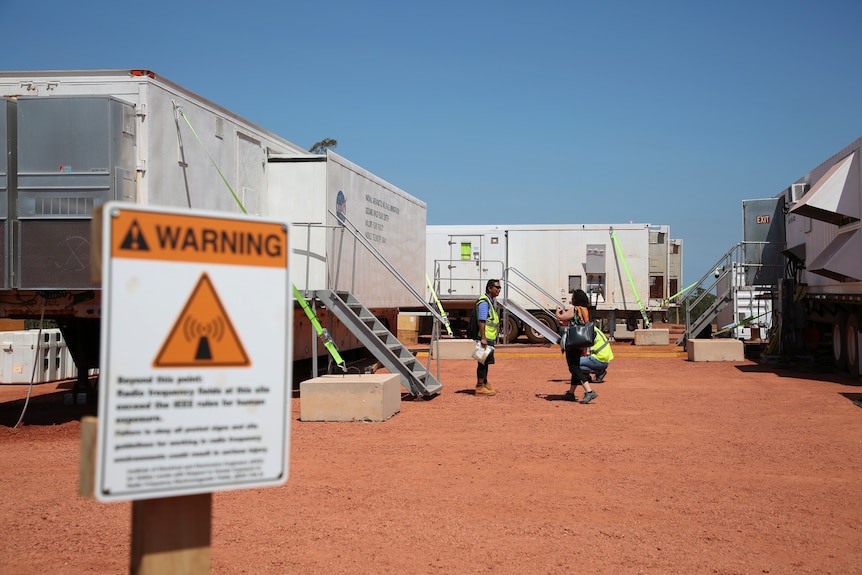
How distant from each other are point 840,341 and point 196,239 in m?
16.5

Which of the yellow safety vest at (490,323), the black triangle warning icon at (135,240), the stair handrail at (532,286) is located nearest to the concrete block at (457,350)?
the stair handrail at (532,286)

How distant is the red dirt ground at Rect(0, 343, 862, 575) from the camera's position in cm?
520

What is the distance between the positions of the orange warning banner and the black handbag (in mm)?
9816

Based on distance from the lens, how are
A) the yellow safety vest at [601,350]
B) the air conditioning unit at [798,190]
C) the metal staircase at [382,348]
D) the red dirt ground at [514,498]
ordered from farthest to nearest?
the air conditioning unit at [798,190] → the yellow safety vest at [601,350] → the metal staircase at [382,348] → the red dirt ground at [514,498]

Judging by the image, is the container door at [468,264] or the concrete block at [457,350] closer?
the concrete block at [457,350]

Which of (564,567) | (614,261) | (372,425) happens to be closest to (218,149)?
(372,425)

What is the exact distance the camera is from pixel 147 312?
7.82 feet

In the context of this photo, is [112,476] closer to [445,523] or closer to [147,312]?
[147,312]

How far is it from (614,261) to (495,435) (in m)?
18.2

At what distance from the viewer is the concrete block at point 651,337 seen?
995 inches

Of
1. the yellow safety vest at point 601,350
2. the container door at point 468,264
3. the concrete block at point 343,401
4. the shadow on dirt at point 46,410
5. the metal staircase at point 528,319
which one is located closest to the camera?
the concrete block at point 343,401

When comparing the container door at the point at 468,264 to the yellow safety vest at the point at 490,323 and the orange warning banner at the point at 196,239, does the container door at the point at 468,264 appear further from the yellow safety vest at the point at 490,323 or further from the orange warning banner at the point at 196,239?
the orange warning banner at the point at 196,239

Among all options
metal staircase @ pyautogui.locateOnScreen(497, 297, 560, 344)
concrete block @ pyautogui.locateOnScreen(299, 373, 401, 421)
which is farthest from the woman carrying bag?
metal staircase @ pyautogui.locateOnScreen(497, 297, 560, 344)

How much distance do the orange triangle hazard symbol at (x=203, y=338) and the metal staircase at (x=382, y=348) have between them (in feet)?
32.3
